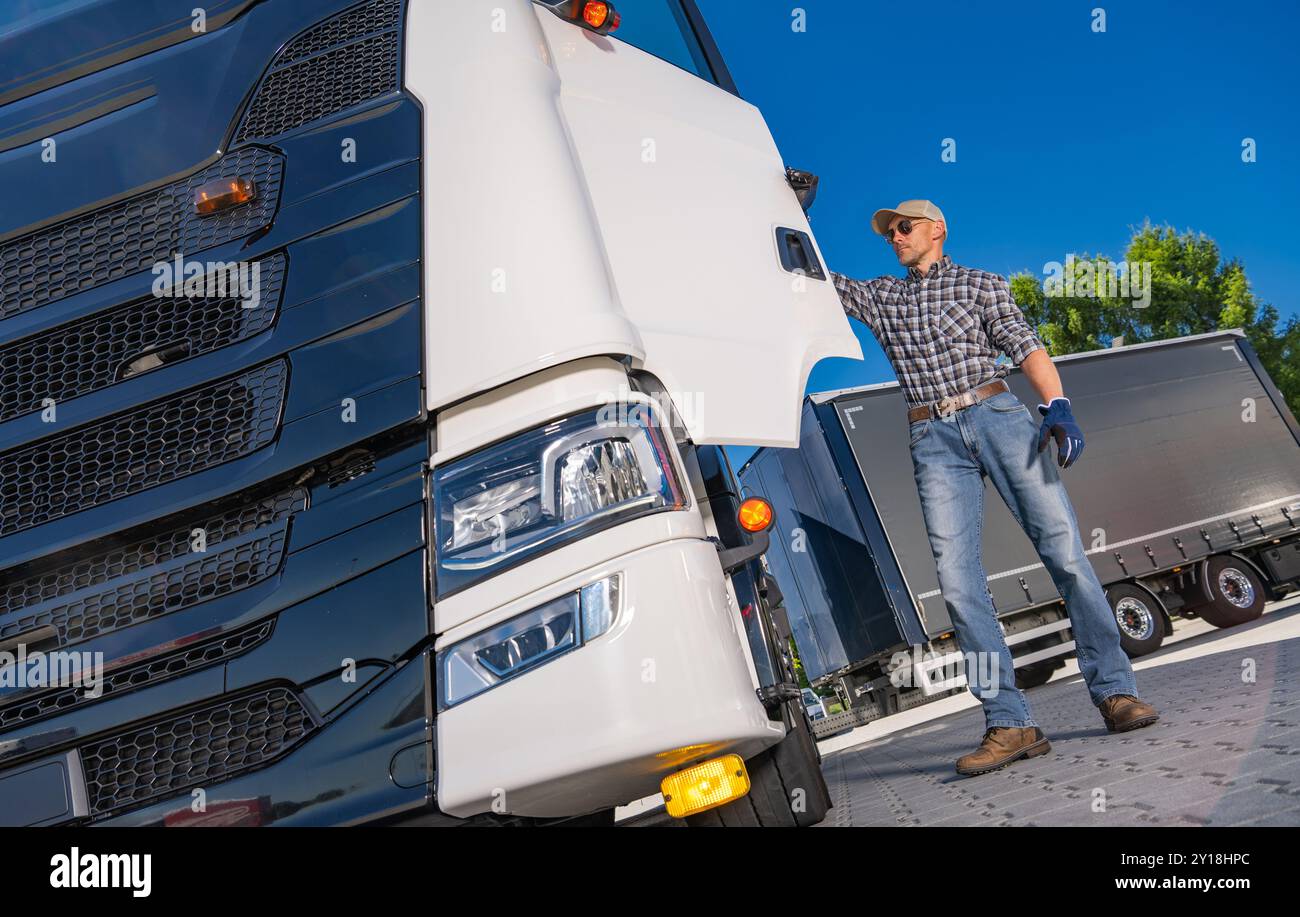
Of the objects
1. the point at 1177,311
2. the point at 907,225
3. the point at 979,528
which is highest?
the point at 1177,311

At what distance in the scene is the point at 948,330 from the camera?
3.46 m

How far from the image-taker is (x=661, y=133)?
8.50 feet

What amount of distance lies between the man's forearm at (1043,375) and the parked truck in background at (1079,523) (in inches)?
211

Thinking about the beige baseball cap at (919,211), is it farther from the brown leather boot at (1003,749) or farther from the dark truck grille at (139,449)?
the dark truck grille at (139,449)

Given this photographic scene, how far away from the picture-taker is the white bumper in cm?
154

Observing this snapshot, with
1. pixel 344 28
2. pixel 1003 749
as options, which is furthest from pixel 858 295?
pixel 344 28

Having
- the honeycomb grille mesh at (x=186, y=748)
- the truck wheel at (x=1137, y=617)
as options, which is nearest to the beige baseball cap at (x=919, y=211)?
the honeycomb grille mesh at (x=186, y=748)

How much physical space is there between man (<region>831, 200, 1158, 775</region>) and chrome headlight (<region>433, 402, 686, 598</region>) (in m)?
1.88

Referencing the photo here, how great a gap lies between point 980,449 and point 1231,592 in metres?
10.5

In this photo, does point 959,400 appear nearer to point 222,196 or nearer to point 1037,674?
point 222,196

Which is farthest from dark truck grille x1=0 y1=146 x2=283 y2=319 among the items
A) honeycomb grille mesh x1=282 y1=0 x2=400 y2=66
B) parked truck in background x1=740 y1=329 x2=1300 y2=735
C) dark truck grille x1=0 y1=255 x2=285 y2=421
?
parked truck in background x1=740 y1=329 x2=1300 y2=735
